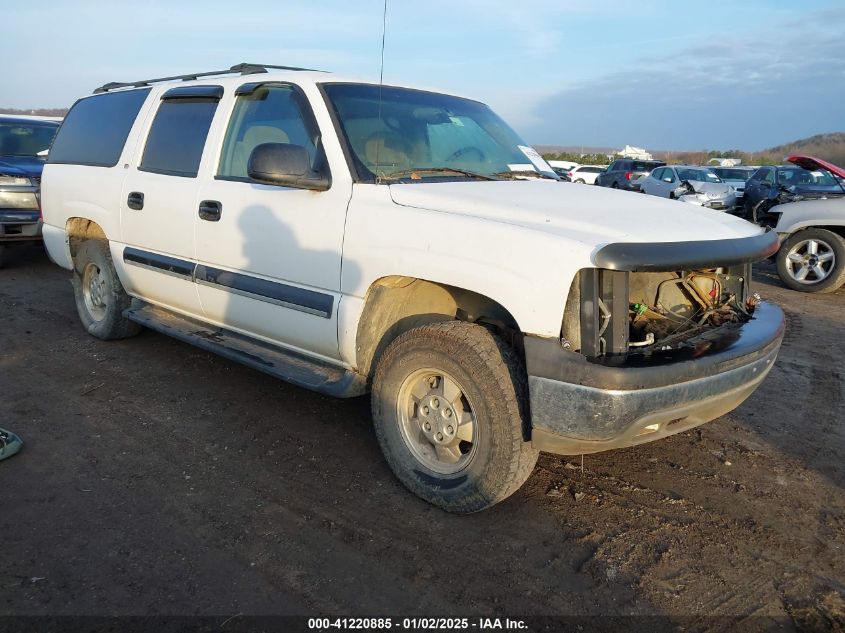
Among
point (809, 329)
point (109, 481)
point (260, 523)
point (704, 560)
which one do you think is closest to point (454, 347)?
point (260, 523)

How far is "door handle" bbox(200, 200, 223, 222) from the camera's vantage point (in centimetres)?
404

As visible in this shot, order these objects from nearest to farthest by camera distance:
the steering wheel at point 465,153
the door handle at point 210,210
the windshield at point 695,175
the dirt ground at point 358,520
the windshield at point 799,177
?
1. the dirt ground at point 358,520
2. the steering wheel at point 465,153
3. the door handle at point 210,210
4. the windshield at point 799,177
5. the windshield at point 695,175

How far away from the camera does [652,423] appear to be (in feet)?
8.97

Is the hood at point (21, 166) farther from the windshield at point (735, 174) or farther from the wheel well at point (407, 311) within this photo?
the windshield at point (735, 174)

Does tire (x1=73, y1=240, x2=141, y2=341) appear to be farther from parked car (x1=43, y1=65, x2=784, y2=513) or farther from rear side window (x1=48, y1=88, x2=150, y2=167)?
rear side window (x1=48, y1=88, x2=150, y2=167)

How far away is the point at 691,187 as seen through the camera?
14.9 m

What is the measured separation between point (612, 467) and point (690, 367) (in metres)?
1.10

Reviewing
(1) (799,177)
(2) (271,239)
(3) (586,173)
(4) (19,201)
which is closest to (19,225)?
(4) (19,201)

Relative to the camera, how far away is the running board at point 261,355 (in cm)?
356

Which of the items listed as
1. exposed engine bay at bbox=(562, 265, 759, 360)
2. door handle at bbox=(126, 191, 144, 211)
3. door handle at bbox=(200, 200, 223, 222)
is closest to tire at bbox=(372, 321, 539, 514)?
exposed engine bay at bbox=(562, 265, 759, 360)

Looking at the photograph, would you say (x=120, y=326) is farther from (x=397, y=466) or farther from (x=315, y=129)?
(x=397, y=466)

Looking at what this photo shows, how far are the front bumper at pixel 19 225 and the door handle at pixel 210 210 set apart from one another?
17.9ft

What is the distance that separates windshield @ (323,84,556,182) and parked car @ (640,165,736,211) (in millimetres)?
9843

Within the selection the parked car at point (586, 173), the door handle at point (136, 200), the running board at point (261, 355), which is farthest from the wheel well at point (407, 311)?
the parked car at point (586, 173)
